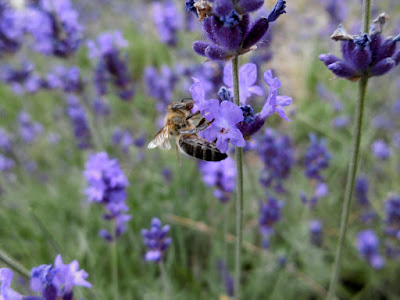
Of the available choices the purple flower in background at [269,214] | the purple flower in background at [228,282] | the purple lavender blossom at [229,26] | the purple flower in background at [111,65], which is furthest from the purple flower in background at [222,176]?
the purple flower in background at [111,65]

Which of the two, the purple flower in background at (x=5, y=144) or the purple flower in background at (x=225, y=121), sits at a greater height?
the purple flower in background at (x=5, y=144)

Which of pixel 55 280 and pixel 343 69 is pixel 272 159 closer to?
pixel 343 69

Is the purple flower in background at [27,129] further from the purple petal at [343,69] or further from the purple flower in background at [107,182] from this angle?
the purple petal at [343,69]

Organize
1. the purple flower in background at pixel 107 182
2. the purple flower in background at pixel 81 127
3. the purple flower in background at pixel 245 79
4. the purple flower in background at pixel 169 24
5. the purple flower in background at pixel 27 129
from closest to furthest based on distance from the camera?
the purple flower in background at pixel 245 79 → the purple flower in background at pixel 107 182 → the purple flower in background at pixel 81 127 → the purple flower in background at pixel 169 24 → the purple flower in background at pixel 27 129

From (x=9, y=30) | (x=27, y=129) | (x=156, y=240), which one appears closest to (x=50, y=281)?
(x=156, y=240)

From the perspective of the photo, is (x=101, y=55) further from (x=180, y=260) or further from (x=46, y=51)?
(x=180, y=260)

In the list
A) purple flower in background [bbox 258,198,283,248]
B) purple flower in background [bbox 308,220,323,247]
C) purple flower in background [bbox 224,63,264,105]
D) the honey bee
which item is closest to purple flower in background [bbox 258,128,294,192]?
purple flower in background [bbox 258,198,283,248]

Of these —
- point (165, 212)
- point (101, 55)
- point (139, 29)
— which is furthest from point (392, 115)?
point (139, 29)
